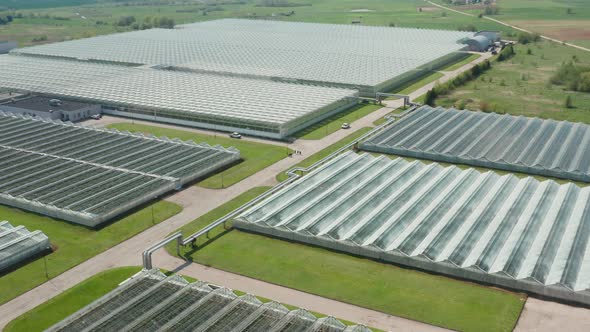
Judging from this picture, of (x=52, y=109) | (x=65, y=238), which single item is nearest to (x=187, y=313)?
(x=65, y=238)

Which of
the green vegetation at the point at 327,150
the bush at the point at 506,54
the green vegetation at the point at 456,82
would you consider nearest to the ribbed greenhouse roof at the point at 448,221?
the green vegetation at the point at 327,150

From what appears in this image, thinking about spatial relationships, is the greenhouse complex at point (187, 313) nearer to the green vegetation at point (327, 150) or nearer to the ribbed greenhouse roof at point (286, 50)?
the green vegetation at point (327, 150)

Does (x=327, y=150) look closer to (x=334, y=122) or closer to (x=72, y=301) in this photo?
(x=334, y=122)

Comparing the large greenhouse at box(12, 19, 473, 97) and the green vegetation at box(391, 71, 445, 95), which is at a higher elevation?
the large greenhouse at box(12, 19, 473, 97)

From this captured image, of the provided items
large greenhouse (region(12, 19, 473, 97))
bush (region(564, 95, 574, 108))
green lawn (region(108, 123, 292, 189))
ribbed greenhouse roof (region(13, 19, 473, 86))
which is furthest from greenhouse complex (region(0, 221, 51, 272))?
bush (region(564, 95, 574, 108))

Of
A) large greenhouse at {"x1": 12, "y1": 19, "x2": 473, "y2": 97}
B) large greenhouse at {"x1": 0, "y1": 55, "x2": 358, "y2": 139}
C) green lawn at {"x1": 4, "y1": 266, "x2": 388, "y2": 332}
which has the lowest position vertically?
green lawn at {"x1": 4, "y1": 266, "x2": 388, "y2": 332}

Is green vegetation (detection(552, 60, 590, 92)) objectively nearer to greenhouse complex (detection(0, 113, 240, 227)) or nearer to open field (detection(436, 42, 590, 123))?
open field (detection(436, 42, 590, 123))
